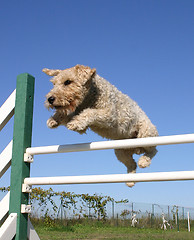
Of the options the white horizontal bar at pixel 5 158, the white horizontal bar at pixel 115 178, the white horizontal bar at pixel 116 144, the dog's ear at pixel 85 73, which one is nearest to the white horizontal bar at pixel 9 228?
the white horizontal bar at pixel 115 178

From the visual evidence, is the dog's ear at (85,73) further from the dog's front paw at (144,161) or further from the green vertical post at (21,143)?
the dog's front paw at (144,161)

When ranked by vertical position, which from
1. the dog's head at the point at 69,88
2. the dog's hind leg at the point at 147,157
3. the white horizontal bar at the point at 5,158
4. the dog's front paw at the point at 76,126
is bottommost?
the white horizontal bar at the point at 5,158

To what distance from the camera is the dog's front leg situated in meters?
2.86

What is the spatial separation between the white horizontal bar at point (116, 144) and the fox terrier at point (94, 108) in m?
0.25

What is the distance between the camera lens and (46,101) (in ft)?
10.3

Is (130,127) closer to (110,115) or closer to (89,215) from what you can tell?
(110,115)

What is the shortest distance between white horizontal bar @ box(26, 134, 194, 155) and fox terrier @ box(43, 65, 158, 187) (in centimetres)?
25

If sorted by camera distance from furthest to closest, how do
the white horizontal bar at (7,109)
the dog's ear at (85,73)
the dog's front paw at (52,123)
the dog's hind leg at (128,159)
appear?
the dog's hind leg at (128,159), the dog's ear at (85,73), the dog's front paw at (52,123), the white horizontal bar at (7,109)

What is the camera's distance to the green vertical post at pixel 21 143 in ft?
9.00

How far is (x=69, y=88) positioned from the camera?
3.26 meters

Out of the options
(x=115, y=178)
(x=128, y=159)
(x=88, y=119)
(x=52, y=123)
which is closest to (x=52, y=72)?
(x=52, y=123)

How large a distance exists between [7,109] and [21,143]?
16.7 inches

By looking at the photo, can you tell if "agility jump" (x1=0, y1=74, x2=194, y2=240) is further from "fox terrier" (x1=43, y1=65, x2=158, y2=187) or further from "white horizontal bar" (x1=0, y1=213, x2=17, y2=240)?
"fox terrier" (x1=43, y1=65, x2=158, y2=187)

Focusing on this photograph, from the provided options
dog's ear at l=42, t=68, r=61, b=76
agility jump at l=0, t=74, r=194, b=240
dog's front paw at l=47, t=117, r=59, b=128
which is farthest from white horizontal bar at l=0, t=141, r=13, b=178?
dog's ear at l=42, t=68, r=61, b=76
